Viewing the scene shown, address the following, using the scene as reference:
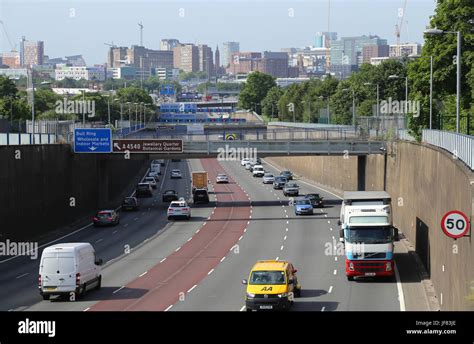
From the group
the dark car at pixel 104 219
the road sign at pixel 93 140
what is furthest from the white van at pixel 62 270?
the road sign at pixel 93 140

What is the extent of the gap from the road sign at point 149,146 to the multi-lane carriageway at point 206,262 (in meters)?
5.13

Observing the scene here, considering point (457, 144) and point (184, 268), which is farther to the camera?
point (184, 268)

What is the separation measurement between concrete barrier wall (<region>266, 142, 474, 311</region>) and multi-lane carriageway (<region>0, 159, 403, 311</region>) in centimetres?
251

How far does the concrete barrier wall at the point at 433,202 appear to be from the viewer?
81.5 ft

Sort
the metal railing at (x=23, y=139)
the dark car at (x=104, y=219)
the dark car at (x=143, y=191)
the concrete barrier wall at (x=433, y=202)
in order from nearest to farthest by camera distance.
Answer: the concrete barrier wall at (x=433, y=202) → the metal railing at (x=23, y=139) → the dark car at (x=104, y=219) → the dark car at (x=143, y=191)

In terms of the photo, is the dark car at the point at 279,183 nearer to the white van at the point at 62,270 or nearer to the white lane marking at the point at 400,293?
the white lane marking at the point at 400,293

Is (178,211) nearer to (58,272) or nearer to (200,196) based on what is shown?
(200,196)

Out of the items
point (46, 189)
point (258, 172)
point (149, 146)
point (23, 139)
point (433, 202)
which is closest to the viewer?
point (433, 202)

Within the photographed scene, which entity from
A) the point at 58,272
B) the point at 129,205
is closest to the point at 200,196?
the point at 129,205

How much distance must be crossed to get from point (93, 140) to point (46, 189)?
12.3m

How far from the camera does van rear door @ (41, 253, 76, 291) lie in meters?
33.5

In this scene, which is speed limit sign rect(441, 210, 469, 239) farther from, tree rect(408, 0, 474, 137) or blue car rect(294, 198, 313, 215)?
blue car rect(294, 198, 313, 215)

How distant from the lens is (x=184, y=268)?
44281mm

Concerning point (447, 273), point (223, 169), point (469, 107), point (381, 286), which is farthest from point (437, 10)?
point (223, 169)
